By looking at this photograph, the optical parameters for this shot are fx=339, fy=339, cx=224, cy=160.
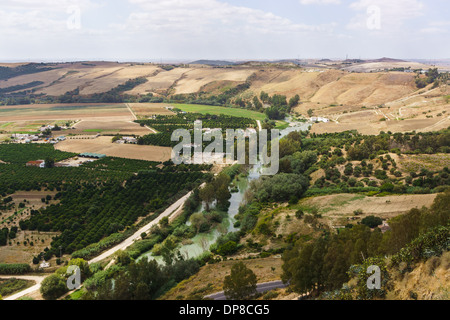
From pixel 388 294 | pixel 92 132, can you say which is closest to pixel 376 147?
pixel 388 294

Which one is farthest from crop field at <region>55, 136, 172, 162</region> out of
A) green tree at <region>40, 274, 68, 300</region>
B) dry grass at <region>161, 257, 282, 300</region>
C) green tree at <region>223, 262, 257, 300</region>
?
green tree at <region>223, 262, 257, 300</region>

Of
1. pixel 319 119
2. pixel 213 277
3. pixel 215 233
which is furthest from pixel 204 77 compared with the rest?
pixel 213 277

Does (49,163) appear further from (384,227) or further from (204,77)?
(204,77)

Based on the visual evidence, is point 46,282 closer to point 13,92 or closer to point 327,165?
point 327,165

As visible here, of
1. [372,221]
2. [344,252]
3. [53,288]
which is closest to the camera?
[344,252]

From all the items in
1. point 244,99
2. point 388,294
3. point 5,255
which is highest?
point 244,99
